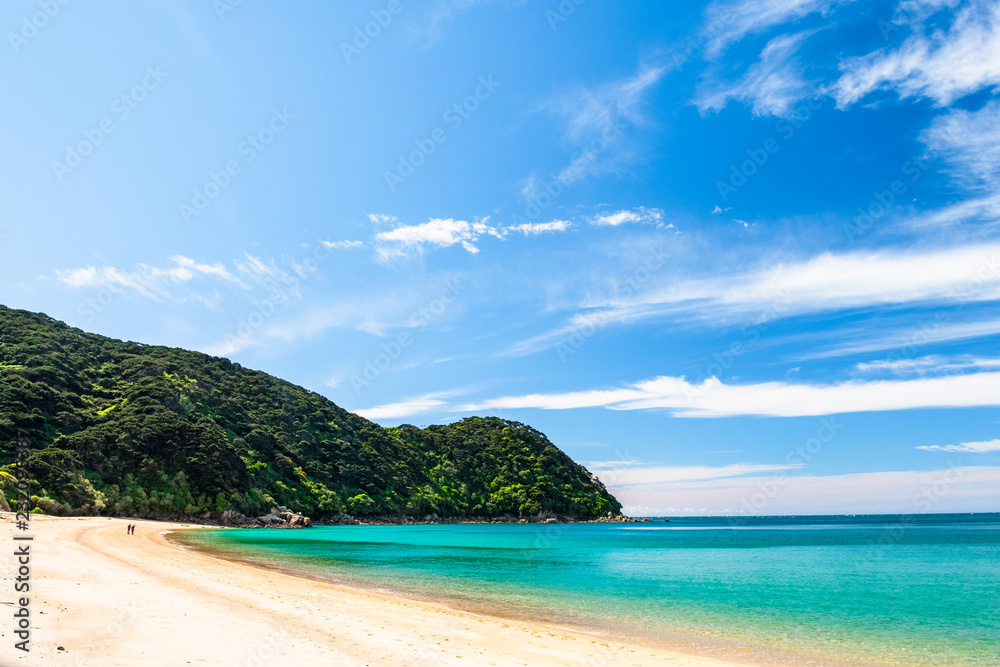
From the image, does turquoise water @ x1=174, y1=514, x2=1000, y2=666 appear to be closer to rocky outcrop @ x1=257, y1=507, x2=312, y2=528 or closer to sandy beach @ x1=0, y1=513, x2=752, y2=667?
sandy beach @ x1=0, y1=513, x2=752, y2=667

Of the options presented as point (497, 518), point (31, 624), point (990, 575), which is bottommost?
point (497, 518)

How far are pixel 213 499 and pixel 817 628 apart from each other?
300ft

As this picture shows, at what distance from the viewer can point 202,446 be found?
A: 296 feet

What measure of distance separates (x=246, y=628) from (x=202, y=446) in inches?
3431

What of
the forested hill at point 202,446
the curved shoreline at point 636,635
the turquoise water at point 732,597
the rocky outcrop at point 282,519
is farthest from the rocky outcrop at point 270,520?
the curved shoreline at point 636,635

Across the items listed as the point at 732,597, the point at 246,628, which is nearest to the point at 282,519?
the point at 732,597

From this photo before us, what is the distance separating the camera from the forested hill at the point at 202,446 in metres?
75.4

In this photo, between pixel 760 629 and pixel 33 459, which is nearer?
pixel 760 629

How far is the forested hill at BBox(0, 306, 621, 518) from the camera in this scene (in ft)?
247

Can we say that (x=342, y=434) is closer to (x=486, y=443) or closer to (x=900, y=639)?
(x=486, y=443)

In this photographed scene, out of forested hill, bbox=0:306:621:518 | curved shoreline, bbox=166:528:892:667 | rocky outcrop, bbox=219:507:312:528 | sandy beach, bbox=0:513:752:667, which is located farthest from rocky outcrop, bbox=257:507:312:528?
sandy beach, bbox=0:513:752:667

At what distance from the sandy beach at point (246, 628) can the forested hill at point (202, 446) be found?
52725mm

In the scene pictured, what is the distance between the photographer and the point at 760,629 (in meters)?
21.8

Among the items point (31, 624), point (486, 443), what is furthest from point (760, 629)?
point (486, 443)
